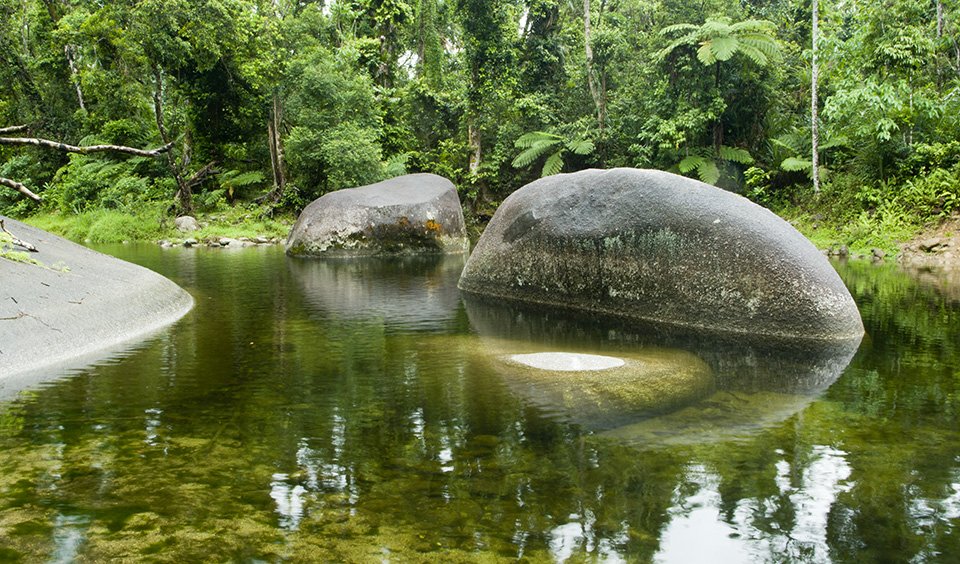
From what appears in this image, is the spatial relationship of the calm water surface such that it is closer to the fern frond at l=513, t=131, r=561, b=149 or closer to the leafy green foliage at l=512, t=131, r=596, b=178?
the leafy green foliage at l=512, t=131, r=596, b=178

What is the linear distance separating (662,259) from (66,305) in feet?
21.6

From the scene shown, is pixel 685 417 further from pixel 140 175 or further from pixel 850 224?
pixel 140 175

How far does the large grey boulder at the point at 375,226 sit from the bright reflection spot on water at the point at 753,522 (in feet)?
47.5

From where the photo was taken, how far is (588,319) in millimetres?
9000

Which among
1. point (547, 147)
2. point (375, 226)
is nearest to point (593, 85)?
point (547, 147)

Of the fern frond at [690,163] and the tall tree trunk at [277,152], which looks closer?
the fern frond at [690,163]

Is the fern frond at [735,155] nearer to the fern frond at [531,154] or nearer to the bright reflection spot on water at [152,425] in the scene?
the fern frond at [531,154]

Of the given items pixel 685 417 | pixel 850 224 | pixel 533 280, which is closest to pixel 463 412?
pixel 685 417

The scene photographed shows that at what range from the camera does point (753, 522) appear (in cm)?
342

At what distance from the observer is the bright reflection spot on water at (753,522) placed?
3.15 meters

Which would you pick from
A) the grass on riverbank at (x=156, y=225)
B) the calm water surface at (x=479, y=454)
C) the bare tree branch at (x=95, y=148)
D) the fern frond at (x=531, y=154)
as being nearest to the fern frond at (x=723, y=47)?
the fern frond at (x=531, y=154)

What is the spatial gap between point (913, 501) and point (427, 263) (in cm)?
1299

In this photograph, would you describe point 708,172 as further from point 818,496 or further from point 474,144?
point 818,496

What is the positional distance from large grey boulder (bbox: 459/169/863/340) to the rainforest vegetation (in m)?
10.0
